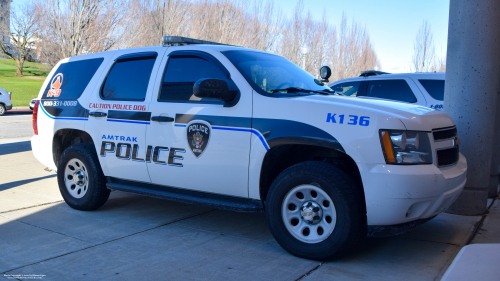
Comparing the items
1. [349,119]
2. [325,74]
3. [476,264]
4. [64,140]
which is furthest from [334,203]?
[64,140]

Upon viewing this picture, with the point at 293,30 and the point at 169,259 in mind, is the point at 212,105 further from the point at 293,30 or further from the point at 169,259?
the point at 293,30

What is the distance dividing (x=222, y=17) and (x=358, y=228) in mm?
28719

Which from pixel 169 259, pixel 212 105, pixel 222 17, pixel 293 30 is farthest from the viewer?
pixel 293 30

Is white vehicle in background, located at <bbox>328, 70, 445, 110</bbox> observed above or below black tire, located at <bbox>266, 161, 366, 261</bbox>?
above

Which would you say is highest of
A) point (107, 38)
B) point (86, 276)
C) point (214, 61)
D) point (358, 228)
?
point (107, 38)

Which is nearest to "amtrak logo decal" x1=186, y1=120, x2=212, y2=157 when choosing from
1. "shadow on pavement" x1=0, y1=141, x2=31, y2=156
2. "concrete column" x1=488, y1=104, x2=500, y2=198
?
"concrete column" x1=488, y1=104, x2=500, y2=198

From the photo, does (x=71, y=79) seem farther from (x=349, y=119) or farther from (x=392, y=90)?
(x=392, y=90)

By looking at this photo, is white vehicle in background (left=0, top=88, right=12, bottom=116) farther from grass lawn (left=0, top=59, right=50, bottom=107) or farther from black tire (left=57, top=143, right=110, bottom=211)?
black tire (left=57, top=143, right=110, bottom=211)

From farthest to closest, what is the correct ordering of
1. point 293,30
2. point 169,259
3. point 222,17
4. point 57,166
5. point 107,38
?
point 293,30 → point 222,17 → point 107,38 → point 57,166 → point 169,259

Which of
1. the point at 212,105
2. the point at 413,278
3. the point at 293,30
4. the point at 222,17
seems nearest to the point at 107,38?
the point at 222,17

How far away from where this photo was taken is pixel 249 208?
3.92 meters

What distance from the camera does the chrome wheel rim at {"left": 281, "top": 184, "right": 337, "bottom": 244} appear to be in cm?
358

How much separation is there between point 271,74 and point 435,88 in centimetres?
400

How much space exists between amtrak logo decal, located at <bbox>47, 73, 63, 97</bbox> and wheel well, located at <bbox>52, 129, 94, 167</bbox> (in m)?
0.49
